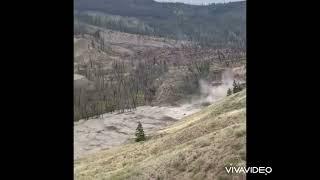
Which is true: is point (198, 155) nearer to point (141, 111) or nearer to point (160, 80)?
point (141, 111)
